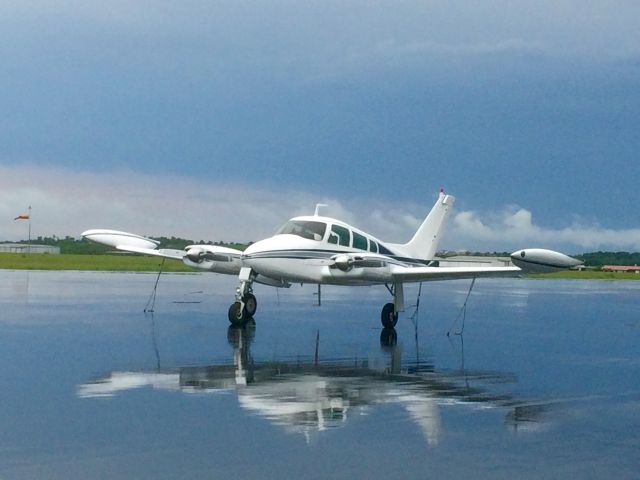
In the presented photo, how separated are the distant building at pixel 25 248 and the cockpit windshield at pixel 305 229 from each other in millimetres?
130663

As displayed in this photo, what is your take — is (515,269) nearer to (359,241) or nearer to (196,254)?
(359,241)

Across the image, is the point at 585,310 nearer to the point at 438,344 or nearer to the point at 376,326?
the point at 376,326

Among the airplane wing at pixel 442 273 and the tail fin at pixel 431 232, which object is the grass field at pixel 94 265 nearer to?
the tail fin at pixel 431 232

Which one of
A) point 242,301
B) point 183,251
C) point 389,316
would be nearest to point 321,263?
point 242,301

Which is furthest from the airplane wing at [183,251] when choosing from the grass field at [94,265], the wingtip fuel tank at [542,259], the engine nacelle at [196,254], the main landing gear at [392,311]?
the grass field at [94,265]

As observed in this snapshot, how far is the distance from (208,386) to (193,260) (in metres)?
15.0

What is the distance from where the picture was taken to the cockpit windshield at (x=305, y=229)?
25.6m

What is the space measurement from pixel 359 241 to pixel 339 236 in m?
0.87

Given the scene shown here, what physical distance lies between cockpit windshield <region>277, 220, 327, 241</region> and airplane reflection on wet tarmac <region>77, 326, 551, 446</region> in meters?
7.88

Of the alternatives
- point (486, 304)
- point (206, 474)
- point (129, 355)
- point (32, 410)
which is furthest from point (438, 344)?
point (486, 304)

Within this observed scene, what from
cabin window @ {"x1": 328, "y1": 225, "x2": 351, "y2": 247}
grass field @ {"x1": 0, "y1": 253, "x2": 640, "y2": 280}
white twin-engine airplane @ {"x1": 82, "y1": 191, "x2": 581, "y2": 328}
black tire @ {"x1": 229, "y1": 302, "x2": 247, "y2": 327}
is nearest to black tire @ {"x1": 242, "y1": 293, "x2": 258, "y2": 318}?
white twin-engine airplane @ {"x1": 82, "y1": 191, "x2": 581, "y2": 328}

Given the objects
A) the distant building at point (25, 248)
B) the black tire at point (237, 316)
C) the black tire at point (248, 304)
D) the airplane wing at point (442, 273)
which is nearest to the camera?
the black tire at point (237, 316)

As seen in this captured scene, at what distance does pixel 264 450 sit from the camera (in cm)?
900

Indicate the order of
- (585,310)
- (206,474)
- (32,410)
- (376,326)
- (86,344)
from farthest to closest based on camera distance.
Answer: (585,310) < (376,326) < (86,344) < (32,410) < (206,474)
